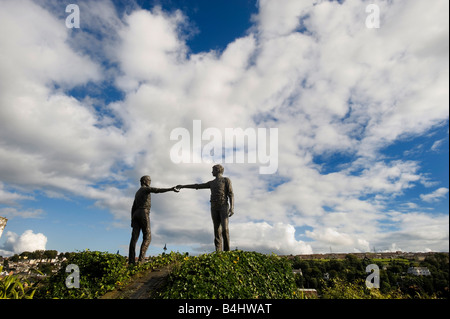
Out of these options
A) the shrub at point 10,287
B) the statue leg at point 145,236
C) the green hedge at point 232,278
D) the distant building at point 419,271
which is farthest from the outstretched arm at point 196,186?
the distant building at point 419,271

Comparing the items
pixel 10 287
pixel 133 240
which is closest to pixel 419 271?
pixel 133 240

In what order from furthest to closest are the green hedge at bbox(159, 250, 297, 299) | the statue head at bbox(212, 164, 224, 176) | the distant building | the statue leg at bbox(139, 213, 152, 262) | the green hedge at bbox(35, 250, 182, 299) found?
the distant building, the statue head at bbox(212, 164, 224, 176), the statue leg at bbox(139, 213, 152, 262), the green hedge at bbox(35, 250, 182, 299), the green hedge at bbox(159, 250, 297, 299)

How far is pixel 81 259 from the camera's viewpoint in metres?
9.15

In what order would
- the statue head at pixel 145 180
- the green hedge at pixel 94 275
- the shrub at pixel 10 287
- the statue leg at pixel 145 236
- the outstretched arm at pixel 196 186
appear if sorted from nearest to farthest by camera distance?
the shrub at pixel 10 287 → the green hedge at pixel 94 275 → the statue leg at pixel 145 236 → the statue head at pixel 145 180 → the outstretched arm at pixel 196 186

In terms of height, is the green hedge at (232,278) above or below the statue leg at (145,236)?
below

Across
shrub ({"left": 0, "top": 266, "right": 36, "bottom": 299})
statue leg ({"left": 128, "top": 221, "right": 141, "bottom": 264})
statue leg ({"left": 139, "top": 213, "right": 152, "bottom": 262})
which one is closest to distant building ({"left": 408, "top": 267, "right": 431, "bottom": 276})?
statue leg ({"left": 139, "top": 213, "right": 152, "bottom": 262})

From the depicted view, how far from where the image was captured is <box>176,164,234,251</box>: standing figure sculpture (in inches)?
400

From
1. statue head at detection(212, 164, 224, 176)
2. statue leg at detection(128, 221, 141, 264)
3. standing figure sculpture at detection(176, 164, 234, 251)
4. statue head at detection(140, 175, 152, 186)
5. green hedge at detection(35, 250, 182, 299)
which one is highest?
statue head at detection(212, 164, 224, 176)

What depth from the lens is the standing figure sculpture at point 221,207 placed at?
400 inches

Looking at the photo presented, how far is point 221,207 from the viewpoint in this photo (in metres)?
10.3

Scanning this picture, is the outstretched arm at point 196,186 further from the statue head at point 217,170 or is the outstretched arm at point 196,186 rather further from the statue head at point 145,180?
the statue head at point 145,180

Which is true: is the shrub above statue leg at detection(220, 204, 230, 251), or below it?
below

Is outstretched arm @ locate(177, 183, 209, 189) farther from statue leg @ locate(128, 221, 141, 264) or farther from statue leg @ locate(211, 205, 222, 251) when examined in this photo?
statue leg @ locate(128, 221, 141, 264)
